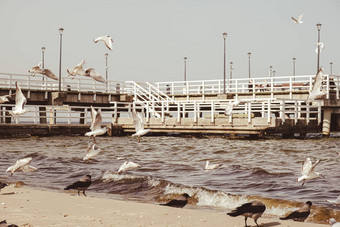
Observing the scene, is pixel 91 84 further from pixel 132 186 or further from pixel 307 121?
pixel 132 186

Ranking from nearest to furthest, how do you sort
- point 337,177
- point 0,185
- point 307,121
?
point 0,185 < point 337,177 < point 307,121

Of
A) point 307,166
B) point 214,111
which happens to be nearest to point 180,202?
point 307,166

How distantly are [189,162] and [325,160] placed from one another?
4548 mm

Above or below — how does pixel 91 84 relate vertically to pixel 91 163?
above

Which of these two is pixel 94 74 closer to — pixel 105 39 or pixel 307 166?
pixel 105 39

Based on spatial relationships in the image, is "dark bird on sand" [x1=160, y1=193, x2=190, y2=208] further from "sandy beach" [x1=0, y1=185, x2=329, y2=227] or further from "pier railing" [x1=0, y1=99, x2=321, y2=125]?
"pier railing" [x1=0, y1=99, x2=321, y2=125]

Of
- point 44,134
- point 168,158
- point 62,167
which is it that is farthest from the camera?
point 44,134

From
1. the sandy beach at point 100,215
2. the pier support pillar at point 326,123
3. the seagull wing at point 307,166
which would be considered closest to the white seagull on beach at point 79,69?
the sandy beach at point 100,215

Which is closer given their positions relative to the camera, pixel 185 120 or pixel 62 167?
pixel 62 167

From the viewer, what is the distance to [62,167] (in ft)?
51.7

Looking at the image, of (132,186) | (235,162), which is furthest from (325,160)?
(132,186)

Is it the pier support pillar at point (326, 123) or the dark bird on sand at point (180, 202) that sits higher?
the pier support pillar at point (326, 123)

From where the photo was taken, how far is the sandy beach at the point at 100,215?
7.11 m

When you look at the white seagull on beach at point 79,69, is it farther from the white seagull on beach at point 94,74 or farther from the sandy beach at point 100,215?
the sandy beach at point 100,215
